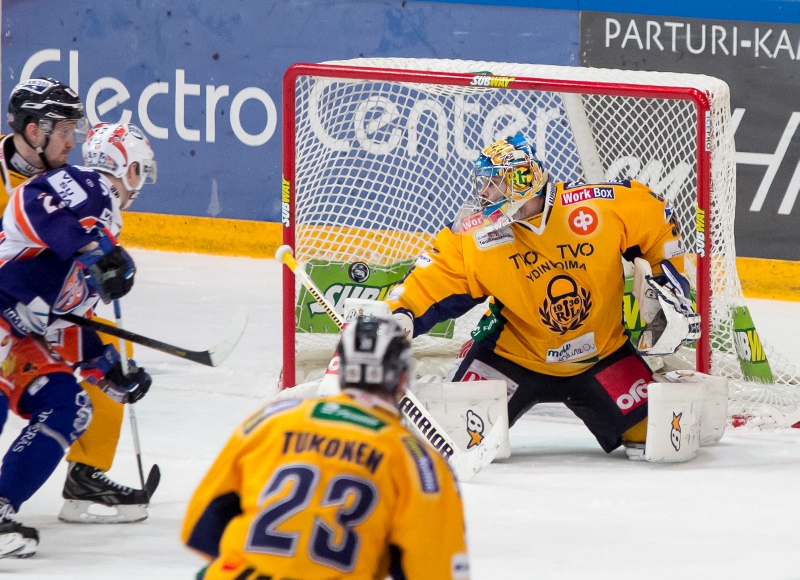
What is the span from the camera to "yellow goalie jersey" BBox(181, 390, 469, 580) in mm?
1876

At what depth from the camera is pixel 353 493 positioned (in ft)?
6.16

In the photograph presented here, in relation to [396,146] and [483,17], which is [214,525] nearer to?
[396,146]

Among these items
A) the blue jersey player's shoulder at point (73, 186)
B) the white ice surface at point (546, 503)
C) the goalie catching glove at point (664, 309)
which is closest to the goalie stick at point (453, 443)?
the white ice surface at point (546, 503)

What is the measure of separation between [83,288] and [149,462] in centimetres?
88

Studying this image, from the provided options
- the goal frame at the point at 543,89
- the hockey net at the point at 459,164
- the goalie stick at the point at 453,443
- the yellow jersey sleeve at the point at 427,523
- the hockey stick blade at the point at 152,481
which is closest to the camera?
the yellow jersey sleeve at the point at 427,523

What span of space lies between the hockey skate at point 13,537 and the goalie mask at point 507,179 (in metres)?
1.57

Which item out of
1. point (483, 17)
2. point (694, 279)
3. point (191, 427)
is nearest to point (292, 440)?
point (191, 427)

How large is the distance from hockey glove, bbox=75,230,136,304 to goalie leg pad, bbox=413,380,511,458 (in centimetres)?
110

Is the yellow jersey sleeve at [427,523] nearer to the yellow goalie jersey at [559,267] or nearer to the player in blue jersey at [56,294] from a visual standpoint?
the player in blue jersey at [56,294]

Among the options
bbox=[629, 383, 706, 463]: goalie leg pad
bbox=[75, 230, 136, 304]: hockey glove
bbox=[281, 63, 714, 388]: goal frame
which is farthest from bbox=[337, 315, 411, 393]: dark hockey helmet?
bbox=[281, 63, 714, 388]: goal frame

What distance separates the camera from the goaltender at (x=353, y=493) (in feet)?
6.16

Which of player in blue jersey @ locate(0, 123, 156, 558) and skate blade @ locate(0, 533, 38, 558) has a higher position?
player in blue jersey @ locate(0, 123, 156, 558)

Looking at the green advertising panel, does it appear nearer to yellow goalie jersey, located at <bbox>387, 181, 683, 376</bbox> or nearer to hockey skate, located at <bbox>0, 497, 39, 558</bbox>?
yellow goalie jersey, located at <bbox>387, 181, 683, 376</bbox>

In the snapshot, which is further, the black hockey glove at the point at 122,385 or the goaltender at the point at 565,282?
the goaltender at the point at 565,282
